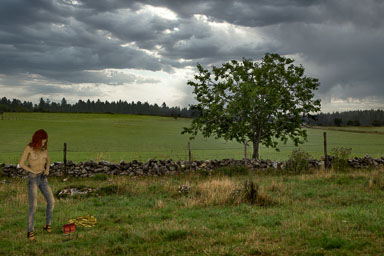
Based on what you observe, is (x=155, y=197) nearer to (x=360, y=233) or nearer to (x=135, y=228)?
(x=135, y=228)

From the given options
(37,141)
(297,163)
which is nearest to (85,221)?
(37,141)

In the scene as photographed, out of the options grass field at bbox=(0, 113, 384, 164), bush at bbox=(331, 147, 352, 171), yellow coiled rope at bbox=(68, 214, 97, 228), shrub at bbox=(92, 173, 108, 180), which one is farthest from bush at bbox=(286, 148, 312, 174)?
yellow coiled rope at bbox=(68, 214, 97, 228)

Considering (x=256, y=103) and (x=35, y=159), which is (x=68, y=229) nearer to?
(x=35, y=159)

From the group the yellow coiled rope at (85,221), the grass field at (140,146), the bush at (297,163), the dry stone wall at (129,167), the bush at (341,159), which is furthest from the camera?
the grass field at (140,146)

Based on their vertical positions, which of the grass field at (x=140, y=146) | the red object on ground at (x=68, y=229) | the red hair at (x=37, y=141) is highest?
the red hair at (x=37, y=141)

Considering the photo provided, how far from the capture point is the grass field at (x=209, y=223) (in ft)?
23.8

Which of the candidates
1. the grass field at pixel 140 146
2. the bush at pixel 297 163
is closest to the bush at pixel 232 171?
the bush at pixel 297 163

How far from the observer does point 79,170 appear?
69.8ft

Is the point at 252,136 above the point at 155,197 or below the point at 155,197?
above

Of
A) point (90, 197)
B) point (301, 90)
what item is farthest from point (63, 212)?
point (301, 90)

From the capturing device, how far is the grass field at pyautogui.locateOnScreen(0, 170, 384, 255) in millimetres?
7254

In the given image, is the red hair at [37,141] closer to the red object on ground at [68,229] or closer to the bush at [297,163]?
the red object on ground at [68,229]

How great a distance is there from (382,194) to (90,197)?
37.5ft

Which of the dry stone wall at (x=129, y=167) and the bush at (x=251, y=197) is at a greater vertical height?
the bush at (x=251, y=197)
